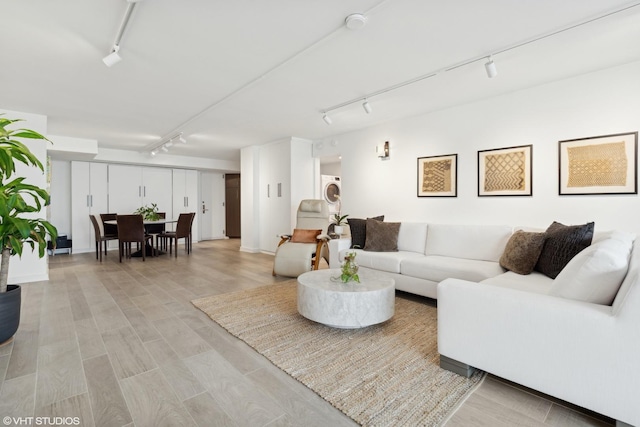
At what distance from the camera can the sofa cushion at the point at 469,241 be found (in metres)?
3.34

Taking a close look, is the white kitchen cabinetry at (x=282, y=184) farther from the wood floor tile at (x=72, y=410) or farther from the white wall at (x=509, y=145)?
the wood floor tile at (x=72, y=410)

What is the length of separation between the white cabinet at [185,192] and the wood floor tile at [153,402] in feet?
23.5

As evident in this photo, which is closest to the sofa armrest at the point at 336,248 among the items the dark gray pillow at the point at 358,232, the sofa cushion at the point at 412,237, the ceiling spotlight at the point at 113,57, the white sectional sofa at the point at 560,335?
the dark gray pillow at the point at 358,232

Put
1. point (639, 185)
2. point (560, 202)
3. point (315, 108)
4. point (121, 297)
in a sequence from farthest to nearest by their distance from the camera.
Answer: point (315, 108) < point (121, 297) < point (560, 202) < point (639, 185)

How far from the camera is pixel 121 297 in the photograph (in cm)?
354

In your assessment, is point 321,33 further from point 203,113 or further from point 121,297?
point 121,297

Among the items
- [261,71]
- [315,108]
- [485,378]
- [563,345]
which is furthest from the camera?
[315,108]

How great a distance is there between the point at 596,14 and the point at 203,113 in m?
4.25

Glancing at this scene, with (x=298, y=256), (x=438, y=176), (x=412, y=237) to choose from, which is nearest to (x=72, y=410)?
(x=298, y=256)

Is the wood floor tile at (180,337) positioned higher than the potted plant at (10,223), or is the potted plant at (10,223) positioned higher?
the potted plant at (10,223)

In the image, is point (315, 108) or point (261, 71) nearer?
point (261, 71)

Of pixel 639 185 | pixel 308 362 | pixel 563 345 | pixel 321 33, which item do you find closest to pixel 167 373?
pixel 308 362

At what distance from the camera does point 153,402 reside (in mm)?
1662

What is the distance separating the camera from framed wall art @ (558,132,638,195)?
2.87m
